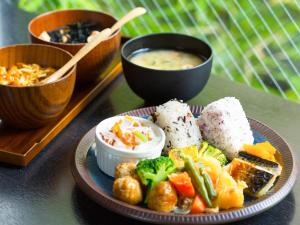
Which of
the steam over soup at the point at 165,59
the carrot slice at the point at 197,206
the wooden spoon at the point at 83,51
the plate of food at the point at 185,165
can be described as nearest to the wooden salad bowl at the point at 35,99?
the wooden spoon at the point at 83,51

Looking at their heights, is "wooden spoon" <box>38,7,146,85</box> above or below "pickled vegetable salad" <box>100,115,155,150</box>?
above

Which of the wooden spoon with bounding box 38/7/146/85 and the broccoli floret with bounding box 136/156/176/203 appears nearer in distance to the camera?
the broccoli floret with bounding box 136/156/176/203

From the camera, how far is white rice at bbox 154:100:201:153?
1544mm

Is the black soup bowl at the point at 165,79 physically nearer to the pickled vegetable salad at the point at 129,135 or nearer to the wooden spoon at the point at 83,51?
the wooden spoon at the point at 83,51

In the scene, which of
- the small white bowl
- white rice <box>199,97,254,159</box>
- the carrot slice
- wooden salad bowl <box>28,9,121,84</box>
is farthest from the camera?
wooden salad bowl <box>28,9,121,84</box>

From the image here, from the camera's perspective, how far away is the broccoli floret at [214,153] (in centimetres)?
151

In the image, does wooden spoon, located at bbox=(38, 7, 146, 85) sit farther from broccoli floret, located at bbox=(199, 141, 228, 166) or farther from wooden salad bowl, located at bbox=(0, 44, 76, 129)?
broccoli floret, located at bbox=(199, 141, 228, 166)

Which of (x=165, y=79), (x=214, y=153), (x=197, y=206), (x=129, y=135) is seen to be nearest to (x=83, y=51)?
(x=165, y=79)

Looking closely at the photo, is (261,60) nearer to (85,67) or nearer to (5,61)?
(85,67)

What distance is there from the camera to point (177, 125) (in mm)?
1553

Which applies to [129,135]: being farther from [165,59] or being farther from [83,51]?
[165,59]

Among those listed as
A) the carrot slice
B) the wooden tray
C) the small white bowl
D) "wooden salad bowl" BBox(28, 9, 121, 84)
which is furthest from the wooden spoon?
the carrot slice

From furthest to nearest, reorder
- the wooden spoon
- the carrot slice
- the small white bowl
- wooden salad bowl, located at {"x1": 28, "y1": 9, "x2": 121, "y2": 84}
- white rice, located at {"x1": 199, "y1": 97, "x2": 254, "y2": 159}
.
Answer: wooden salad bowl, located at {"x1": 28, "y1": 9, "x2": 121, "y2": 84} < the wooden spoon < white rice, located at {"x1": 199, "y1": 97, "x2": 254, "y2": 159} < the small white bowl < the carrot slice

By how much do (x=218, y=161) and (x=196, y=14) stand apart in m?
1.75
